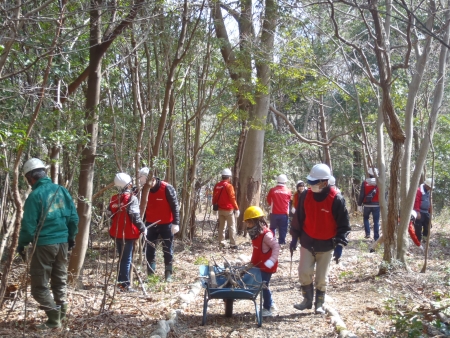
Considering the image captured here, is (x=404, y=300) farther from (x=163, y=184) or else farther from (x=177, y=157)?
(x=177, y=157)

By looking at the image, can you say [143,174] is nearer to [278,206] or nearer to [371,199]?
[278,206]

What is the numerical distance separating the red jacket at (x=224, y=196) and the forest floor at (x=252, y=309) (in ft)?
10.1

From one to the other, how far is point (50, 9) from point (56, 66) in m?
→ 1.38

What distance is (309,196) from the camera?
6.70 meters

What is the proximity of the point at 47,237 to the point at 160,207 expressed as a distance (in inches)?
134

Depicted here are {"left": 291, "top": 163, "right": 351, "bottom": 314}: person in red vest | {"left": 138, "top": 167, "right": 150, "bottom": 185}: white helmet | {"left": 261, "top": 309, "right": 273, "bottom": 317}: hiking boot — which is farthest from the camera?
{"left": 138, "top": 167, "right": 150, "bottom": 185}: white helmet

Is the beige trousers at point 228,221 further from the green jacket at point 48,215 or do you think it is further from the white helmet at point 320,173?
the green jacket at point 48,215

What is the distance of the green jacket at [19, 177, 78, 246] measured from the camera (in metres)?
5.08

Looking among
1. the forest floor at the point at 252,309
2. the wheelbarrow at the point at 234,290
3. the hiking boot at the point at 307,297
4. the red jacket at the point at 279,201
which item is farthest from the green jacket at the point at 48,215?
the red jacket at the point at 279,201

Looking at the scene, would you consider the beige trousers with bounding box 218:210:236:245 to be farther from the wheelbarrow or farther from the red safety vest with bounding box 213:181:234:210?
the wheelbarrow

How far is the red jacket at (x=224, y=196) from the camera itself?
12953mm

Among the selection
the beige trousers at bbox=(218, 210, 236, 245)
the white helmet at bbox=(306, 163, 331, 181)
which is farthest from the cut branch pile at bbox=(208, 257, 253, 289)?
the beige trousers at bbox=(218, 210, 236, 245)

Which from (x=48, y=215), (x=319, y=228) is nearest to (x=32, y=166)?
(x=48, y=215)

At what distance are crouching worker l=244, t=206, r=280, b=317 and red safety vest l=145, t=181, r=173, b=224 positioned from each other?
2372mm
